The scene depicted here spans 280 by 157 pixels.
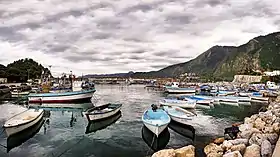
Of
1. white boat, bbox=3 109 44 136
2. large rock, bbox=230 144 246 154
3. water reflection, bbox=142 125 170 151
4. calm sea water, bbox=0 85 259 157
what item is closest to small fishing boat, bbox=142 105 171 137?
water reflection, bbox=142 125 170 151

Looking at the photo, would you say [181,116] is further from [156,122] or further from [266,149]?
[266,149]

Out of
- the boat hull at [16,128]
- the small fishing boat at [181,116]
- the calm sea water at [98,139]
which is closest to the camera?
the calm sea water at [98,139]

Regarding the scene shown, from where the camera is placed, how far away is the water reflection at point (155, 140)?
720 inches

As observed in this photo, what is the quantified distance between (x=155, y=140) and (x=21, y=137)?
1069cm

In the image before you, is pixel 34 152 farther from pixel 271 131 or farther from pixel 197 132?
pixel 271 131

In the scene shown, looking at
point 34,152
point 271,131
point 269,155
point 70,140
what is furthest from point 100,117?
point 269,155

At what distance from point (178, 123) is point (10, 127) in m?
14.4

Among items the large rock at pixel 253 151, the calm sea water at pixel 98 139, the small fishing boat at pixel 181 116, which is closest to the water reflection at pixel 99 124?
the calm sea water at pixel 98 139

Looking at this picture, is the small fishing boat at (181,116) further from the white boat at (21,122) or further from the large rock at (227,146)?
the white boat at (21,122)

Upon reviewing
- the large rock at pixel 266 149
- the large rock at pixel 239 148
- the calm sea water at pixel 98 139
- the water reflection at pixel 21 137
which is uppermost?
the large rock at pixel 266 149

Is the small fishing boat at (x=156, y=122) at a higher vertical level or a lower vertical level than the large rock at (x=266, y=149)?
lower

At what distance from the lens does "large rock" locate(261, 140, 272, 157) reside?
1057cm

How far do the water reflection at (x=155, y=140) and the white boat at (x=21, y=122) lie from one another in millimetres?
9885

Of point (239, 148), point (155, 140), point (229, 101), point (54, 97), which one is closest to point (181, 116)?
point (155, 140)
